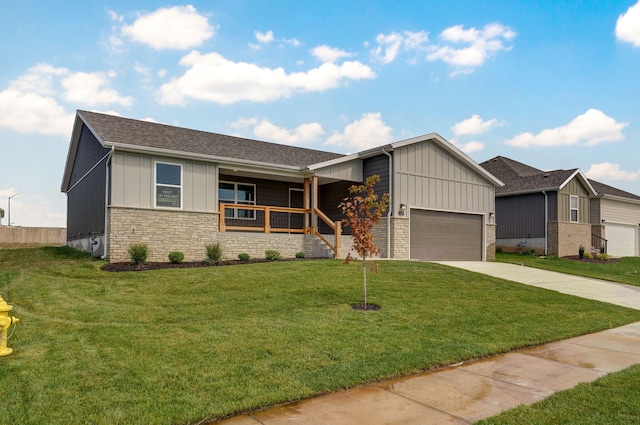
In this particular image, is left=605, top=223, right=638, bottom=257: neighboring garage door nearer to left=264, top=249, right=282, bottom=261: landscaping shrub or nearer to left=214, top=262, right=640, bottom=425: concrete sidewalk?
left=264, top=249, right=282, bottom=261: landscaping shrub

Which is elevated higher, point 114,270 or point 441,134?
point 441,134

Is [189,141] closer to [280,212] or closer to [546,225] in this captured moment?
[280,212]

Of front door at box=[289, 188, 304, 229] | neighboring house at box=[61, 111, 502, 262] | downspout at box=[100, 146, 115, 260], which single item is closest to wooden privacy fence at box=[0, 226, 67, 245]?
neighboring house at box=[61, 111, 502, 262]

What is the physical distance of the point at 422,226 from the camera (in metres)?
18.6

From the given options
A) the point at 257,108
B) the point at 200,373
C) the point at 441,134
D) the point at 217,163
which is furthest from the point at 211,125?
the point at 200,373

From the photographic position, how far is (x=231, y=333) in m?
6.39

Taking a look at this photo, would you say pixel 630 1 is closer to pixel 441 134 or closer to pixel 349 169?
pixel 441 134

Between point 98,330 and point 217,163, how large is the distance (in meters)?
9.87

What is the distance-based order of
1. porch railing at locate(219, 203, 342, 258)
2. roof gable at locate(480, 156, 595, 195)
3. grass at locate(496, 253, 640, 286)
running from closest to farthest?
porch railing at locate(219, 203, 342, 258), grass at locate(496, 253, 640, 286), roof gable at locate(480, 156, 595, 195)

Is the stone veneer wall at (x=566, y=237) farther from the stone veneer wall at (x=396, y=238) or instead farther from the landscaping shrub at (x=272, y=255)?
the landscaping shrub at (x=272, y=255)

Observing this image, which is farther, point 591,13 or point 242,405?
point 591,13

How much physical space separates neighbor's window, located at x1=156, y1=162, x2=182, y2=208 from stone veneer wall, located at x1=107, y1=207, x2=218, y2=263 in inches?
13.2

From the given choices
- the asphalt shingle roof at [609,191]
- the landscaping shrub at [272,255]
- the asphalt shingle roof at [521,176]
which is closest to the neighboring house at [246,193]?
the landscaping shrub at [272,255]

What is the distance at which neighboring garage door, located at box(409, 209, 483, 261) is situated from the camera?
Result: 1841 cm
